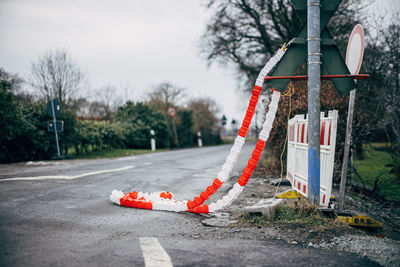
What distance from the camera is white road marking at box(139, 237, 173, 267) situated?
10.7ft

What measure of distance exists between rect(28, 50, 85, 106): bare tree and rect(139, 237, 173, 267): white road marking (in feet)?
83.6

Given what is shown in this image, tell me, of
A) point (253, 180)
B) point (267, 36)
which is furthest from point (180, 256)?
point (267, 36)

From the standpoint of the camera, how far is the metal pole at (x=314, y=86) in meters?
4.91

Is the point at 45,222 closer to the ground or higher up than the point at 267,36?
closer to the ground

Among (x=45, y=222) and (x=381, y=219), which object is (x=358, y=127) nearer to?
(x=381, y=219)

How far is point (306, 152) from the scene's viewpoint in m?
5.93

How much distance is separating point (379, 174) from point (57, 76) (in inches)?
968

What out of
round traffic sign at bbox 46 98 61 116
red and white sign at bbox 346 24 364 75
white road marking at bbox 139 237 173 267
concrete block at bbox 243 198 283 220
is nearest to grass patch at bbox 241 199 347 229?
concrete block at bbox 243 198 283 220

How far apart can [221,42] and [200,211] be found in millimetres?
20261

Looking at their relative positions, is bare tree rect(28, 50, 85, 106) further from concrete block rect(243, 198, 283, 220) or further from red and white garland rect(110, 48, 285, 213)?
concrete block rect(243, 198, 283, 220)

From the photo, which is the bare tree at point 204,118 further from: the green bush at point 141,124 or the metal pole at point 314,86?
the metal pole at point 314,86

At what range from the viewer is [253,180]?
931cm

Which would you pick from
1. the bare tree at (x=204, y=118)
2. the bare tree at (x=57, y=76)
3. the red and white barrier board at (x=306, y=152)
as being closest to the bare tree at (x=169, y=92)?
the bare tree at (x=204, y=118)

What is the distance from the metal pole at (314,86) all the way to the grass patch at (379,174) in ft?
15.8
